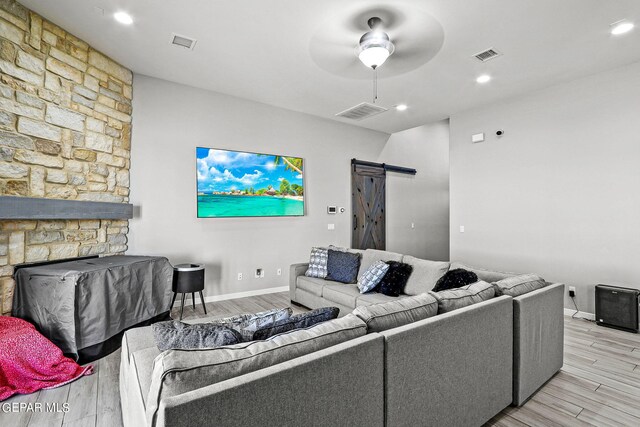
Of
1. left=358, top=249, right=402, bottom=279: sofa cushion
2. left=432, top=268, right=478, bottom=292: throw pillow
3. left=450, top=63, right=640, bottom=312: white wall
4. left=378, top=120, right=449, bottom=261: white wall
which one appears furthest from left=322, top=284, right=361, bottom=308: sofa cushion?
left=378, top=120, right=449, bottom=261: white wall

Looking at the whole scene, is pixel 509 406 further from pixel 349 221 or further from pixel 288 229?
pixel 349 221

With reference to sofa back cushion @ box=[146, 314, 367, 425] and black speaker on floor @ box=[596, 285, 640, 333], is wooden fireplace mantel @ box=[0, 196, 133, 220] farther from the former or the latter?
black speaker on floor @ box=[596, 285, 640, 333]

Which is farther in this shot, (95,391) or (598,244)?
(598,244)

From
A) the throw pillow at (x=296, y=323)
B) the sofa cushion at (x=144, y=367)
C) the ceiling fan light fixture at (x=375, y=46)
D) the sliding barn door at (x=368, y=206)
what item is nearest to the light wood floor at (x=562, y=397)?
the sofa cushion at (x=144, y=367)

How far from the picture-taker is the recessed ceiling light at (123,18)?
2.77 metres

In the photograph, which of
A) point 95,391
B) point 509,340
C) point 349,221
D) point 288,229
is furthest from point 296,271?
point 509,340

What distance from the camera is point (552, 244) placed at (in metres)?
4.27

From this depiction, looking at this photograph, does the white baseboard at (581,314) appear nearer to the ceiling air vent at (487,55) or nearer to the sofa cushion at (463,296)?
the sofa cushion at (463,296)

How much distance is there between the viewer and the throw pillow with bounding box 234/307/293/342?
1383 mm

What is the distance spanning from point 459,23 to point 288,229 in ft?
12.0

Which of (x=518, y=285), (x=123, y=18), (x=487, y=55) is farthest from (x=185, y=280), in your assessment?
(x=487, y=55)

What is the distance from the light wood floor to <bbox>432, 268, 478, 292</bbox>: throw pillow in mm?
884

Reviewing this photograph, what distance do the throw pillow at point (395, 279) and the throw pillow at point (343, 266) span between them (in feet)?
1.95

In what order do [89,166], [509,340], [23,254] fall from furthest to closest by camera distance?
[89,166], [23,254], [509,340]
